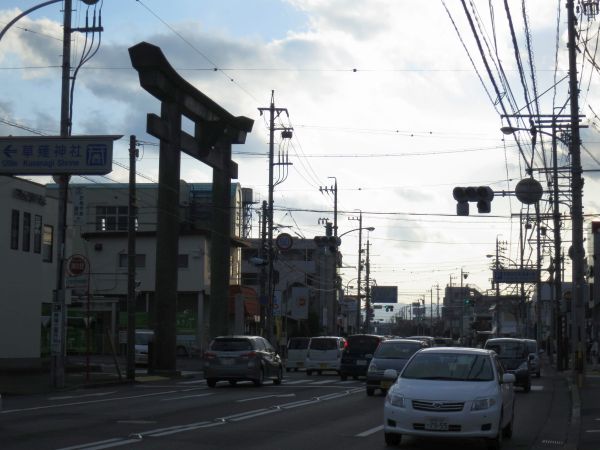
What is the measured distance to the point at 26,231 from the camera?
38781 millimetres

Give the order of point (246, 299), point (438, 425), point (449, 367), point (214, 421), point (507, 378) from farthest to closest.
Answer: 1. point (246, 299)
2. point (214, 421)
3. point (507, 378)
4. point (449, 367)
5. point (438, 425)

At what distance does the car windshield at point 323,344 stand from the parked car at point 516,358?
11016 mm

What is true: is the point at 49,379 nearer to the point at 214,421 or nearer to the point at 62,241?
the point at 62,241

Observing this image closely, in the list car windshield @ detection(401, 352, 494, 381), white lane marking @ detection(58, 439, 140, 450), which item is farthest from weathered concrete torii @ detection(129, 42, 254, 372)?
car windshield @ detection(401, 352, 494, 381)

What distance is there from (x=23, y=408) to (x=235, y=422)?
5.84 metres

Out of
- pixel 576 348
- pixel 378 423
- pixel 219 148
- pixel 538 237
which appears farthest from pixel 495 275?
pixel 378 423

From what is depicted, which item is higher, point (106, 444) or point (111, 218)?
point (111, 218)

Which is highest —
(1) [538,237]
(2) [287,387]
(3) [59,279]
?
(1) [538,237]

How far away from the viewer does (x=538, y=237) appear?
5941 cm

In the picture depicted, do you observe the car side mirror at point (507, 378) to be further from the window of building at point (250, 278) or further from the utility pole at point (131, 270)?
the window of building at point (250, 278)

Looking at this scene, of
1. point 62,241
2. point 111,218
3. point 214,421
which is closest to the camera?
point 214,421

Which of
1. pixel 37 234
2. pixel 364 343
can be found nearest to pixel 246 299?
pixel 37 234

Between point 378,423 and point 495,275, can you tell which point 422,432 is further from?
point 495,275

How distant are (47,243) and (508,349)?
813 inches
